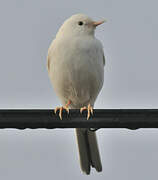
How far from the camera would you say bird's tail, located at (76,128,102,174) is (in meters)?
6.17

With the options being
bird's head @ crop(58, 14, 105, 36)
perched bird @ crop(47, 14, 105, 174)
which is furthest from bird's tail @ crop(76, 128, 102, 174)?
bird's head @ crop(58, 14, 105, 36)

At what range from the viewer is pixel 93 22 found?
7.12m

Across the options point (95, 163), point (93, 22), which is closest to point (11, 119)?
point (95, 163)

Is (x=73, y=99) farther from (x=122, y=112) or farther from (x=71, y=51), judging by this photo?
(x=122, y=112)

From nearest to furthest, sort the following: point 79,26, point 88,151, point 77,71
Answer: point 88,151 < point 77,71 < point 79,26

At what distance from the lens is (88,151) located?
650cm

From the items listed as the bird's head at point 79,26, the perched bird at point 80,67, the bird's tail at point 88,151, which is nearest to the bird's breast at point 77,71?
the perched bird at point 80,67

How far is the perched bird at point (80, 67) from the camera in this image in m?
6.58

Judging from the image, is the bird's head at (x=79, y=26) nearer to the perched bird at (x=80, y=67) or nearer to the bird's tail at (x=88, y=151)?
the perched bird at (x=80, y=67)

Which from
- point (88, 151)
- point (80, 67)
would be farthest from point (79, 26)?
point (88, 151)

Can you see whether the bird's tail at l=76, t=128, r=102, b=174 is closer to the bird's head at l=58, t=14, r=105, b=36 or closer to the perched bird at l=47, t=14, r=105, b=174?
the perched bird at l=47, t=14, r=105, b=174

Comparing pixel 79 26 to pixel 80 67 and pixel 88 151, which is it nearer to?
pixel 80 67

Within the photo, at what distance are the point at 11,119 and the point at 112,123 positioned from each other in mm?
938

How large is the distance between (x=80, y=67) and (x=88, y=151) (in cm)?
120
